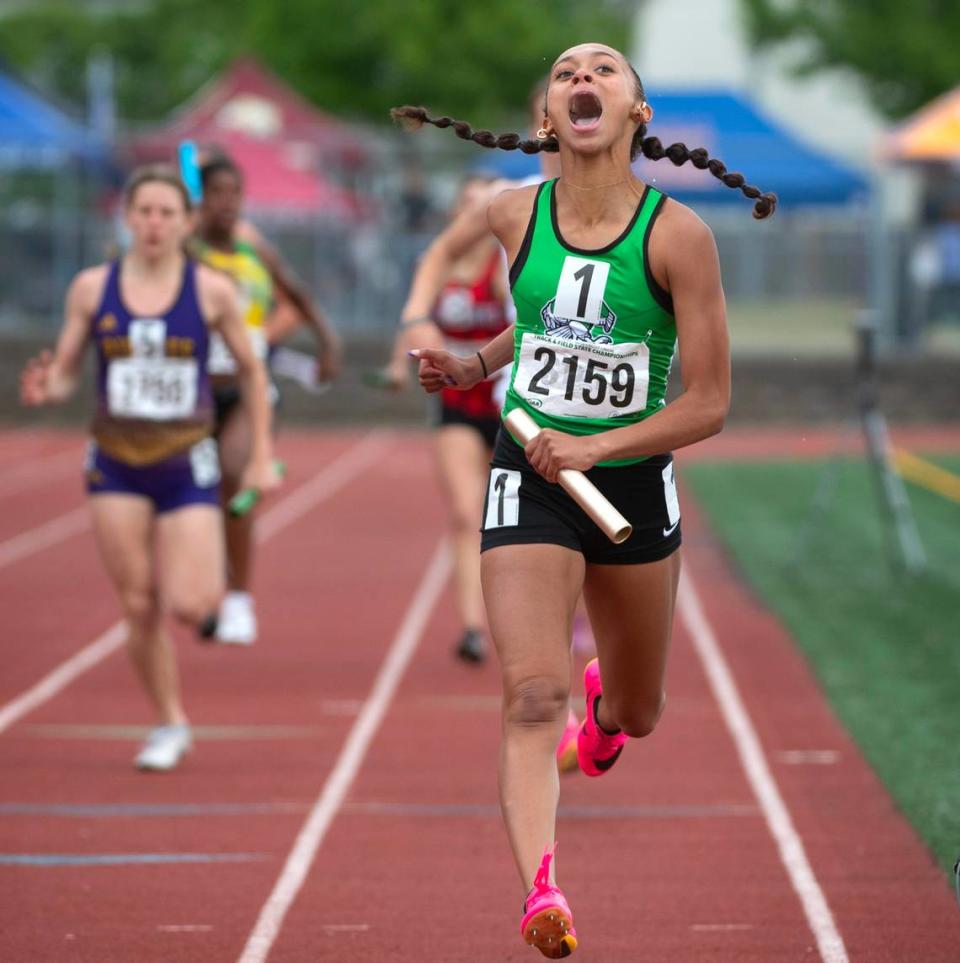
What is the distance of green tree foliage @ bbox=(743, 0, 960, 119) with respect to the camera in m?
37.6

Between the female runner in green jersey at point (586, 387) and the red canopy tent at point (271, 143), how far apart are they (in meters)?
19.4

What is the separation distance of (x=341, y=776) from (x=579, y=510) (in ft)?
9.01

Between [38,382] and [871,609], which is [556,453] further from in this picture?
[871,609]

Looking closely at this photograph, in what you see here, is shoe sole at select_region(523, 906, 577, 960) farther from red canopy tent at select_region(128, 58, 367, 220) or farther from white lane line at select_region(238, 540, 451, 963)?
red canopy tent at select_region(128, 58, 367, 220)

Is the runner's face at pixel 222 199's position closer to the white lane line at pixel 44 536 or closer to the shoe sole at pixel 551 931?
the white lane line at pixel 44 536

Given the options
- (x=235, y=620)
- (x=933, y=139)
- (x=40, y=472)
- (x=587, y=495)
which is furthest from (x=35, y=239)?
(x=587, y=495)

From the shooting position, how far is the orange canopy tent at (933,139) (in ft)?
63.3

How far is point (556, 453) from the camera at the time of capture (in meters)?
4.31

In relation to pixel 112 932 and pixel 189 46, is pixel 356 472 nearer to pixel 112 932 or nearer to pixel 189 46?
pixel 112 932


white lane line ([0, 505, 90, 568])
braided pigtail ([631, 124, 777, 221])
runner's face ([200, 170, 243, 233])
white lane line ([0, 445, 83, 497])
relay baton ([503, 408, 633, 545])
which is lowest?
white lane line ([0, 445, 83, 497])

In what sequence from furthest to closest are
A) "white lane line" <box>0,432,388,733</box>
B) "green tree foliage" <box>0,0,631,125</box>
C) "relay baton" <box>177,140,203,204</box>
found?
1. "green tree foliage" <box>0,0,631,125</box>
2. "white lane line" <box>0,432,388,733</box>
3. "relay baton" <box>177,140,203,204</box>

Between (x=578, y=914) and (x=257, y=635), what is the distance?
202 inches

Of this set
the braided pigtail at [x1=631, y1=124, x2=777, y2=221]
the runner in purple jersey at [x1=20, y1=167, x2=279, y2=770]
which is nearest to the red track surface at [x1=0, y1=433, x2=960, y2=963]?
the runner in purple jersey at [x1=20, y1=167, x2=279, y2=770]

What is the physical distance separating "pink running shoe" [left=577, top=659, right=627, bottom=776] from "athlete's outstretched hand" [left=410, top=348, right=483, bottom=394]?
89 cm
